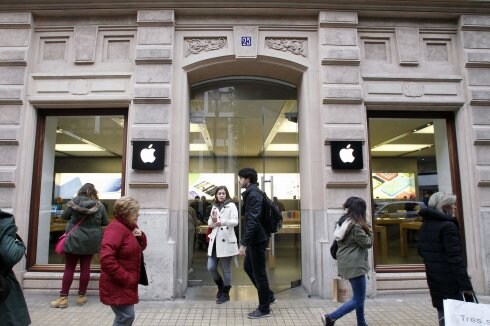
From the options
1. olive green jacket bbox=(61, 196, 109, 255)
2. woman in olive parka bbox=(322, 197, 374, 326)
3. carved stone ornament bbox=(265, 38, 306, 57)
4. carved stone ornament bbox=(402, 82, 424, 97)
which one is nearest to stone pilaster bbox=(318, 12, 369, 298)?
carved stone ornament bbox=(265, 38, 306, 57)

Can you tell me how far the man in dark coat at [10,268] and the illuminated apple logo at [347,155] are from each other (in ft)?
17.1

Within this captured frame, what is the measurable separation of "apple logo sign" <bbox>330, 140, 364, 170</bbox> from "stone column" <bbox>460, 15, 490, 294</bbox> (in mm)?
2185

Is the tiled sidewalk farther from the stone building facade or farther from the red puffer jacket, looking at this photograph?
the red puffer jacket

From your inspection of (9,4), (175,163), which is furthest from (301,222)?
(9,4)

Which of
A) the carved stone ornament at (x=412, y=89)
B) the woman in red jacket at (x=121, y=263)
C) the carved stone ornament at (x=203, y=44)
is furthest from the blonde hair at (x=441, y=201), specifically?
the carved stone ornament at (x=203, y=44)

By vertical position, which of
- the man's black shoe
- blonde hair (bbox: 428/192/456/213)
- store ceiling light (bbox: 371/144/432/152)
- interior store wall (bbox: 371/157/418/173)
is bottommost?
the man's black shoe

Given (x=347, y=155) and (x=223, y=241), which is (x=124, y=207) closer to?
(x=223, y=241)

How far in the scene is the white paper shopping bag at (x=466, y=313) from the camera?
312 centimetres

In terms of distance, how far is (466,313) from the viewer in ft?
10.5

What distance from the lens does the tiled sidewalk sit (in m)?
5.44

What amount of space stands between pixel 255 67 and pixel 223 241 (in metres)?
3.54

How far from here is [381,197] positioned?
755 centimetres

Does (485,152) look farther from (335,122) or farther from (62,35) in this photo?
(62,35)

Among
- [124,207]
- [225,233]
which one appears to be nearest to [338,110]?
[225,233]
